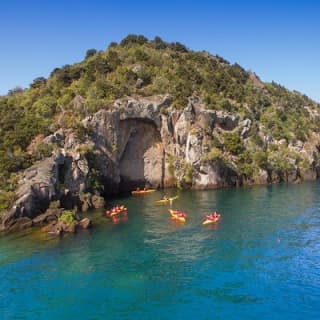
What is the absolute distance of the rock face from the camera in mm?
77875

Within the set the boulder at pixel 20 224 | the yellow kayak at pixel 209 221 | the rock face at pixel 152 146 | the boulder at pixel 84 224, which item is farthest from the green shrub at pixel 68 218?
the rock face at pixel 152 146

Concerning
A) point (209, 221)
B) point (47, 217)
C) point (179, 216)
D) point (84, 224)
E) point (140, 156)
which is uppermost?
point (140, 156)

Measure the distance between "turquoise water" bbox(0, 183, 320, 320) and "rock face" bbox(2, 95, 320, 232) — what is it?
2272cm

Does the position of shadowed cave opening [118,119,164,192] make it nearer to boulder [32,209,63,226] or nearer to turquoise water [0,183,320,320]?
turquoise water [0,183,320,320]

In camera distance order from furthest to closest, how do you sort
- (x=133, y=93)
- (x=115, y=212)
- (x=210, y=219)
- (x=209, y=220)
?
(x=133, y=93)
(x=115, y=212)
(x=210, y=219)
(x=209, y=220)

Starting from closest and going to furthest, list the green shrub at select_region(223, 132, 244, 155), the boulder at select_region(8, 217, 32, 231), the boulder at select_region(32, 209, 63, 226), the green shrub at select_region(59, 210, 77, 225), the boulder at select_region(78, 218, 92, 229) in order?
the green shrub at select_region(59, 210, 77, 225)
the boulder at select_region(78, 218, 92, 229)
the boulder at select_region(8, 217, 32, 231)
the boulder at select_region(32, 209, 63, 226)
the green shrub at select_region(223, 132, 244, 155)

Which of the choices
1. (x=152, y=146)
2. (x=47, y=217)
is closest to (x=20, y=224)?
(x=47, y=217)

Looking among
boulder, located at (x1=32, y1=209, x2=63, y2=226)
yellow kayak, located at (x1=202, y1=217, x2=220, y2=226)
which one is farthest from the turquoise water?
boulder, located at (x1=32, y1=209, x2=63, y2=226)

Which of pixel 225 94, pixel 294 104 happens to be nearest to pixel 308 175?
pixel 225 94

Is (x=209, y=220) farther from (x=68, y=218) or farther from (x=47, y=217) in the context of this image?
(x=47, y=217)

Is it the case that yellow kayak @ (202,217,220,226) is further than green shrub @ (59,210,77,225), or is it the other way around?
yellow kayak @ (202,217,220,226)

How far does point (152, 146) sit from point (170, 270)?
57.7m

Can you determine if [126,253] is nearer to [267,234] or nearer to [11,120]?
[267,234]

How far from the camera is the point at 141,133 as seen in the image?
91.2 metres
